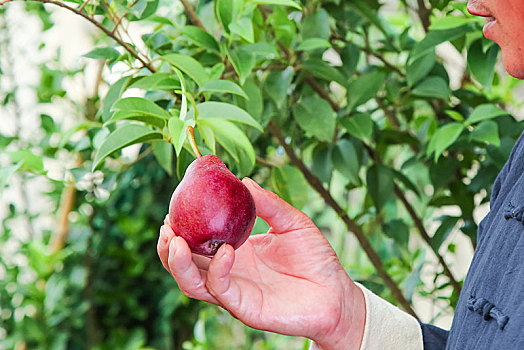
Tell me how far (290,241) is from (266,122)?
20cm

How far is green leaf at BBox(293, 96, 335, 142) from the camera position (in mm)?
800

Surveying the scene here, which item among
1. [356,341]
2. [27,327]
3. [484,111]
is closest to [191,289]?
[356,341]

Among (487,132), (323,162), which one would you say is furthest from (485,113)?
(323,162)

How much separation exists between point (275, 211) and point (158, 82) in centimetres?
18

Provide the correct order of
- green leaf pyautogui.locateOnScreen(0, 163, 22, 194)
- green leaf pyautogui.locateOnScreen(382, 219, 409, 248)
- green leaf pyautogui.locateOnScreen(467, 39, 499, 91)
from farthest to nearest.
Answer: green leaf pyautogui.locateOnScreen(382, 219, 409, 248) → green leaf pyautogui.locateOnScreen(467, 39, 499, 91) → green leaf pyautogui.locateOnScreen(0, 163, 22, 194)

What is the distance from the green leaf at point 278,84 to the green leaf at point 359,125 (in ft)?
0.33

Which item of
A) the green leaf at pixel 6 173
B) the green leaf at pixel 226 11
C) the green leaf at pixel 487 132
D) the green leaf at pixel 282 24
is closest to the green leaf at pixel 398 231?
the green leaf at pixel 487 132

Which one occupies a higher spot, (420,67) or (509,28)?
(509,28)

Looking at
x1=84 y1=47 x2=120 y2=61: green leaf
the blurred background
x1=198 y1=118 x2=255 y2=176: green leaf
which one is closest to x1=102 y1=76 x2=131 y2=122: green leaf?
x1=84 y1=47 x2=120 y2=61: green leaf

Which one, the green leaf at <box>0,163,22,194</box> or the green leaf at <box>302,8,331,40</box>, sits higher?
the green leaf at <box>302,8,331,40</box>

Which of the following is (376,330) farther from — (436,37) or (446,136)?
(436,37)

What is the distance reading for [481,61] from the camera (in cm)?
80

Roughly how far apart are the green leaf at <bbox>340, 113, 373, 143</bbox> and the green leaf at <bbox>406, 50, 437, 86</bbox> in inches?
3.3

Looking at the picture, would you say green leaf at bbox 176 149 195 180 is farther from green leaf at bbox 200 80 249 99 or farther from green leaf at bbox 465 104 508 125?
green leaf at bbox 465 104 508 125
